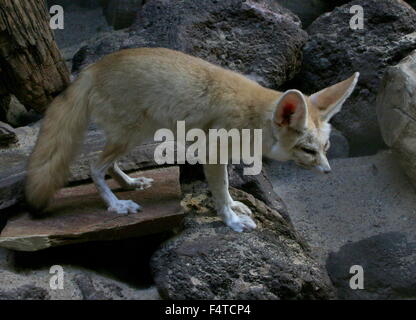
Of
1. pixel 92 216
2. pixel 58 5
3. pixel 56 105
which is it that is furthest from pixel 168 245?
pixel 58 5

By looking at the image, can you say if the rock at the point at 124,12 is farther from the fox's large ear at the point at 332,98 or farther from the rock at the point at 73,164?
the fox's large ear at the point at 332,98

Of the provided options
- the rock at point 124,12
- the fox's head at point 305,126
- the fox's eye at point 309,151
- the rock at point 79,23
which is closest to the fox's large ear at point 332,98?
the fox's head at point 305,126

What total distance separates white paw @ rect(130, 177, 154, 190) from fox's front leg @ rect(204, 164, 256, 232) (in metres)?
0.54

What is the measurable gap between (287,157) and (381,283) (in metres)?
1.11

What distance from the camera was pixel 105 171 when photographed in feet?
11.9

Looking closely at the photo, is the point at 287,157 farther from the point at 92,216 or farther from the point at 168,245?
the point at 92,216

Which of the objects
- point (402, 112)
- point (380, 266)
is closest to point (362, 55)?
point (402, 112)

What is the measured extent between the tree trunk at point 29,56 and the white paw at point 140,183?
131 cm

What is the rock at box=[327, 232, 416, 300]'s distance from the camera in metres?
3.79

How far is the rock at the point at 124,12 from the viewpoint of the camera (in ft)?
22.0

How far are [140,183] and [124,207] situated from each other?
1.37ft

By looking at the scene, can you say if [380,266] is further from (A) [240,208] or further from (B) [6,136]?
(B) [6,136]

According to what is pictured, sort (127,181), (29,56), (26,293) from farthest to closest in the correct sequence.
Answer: (29,56)
(127,181)
(26,293)

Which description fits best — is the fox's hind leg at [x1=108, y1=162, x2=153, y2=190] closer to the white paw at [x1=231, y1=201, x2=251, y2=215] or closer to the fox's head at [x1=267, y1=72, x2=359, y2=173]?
the white paw at [x1=231, y1=201, x2=251, y2=215]
